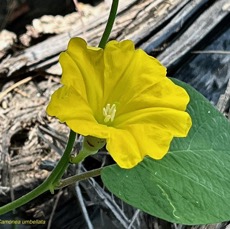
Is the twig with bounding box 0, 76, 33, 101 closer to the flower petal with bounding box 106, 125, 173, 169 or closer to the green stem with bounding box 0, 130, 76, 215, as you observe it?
the green stem with bounding box 0, 130, 76, 215

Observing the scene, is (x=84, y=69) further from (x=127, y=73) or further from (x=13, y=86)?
(x=13, y=86)

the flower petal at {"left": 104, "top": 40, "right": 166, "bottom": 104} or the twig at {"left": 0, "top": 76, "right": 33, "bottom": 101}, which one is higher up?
the flower petal at {"left": 104, "top": 40, "right": 166, "bottom": 104}

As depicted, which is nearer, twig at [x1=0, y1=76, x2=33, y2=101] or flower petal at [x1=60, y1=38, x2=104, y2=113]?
flower petal at [x1=60, y1=38, x2=104, y2=113]

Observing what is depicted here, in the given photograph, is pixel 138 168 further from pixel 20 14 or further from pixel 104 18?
pixel 20 14

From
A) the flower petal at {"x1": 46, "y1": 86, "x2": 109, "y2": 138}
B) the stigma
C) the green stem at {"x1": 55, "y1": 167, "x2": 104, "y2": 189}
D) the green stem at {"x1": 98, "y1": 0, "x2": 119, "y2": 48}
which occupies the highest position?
the green stem at {"x1": 98, "y1": 0, "x2": 119, "y2": 48}

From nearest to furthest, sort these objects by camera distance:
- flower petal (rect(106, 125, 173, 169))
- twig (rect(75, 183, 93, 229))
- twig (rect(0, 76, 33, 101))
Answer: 1. flower petal (rect(106, 125, 173, 169))
2. twig (rect(75, 183, 93, 229))
3. twig (rect(0, 76, 33, 101))

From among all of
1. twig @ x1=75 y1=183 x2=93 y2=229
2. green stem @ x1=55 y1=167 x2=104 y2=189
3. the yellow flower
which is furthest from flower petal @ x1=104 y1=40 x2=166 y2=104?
twig @ x1=75 y1=183 x2=93 y2=229

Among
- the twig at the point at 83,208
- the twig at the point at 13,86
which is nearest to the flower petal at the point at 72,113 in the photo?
the twig at the point at 83,208

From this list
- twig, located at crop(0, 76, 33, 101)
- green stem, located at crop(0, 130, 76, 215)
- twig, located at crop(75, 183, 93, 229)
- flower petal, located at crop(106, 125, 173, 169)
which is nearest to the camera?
flower petal, located at crop(106, 125, 173, 169)
